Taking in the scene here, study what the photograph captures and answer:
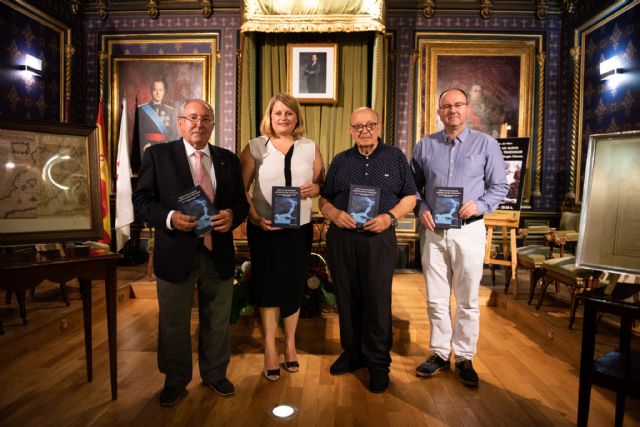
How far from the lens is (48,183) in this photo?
2055mm

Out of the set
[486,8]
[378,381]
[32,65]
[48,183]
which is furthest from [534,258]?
[32,65]

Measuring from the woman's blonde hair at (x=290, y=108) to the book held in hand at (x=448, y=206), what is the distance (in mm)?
801

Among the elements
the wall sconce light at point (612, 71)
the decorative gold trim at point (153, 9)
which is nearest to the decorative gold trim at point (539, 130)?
the wall sconce light at point (612, 71)

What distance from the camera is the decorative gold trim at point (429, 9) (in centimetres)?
546

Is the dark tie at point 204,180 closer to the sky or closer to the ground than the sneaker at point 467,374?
closer to the sky

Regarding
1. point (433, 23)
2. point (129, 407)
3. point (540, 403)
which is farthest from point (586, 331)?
point (433, 23)

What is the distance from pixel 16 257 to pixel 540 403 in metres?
2.59

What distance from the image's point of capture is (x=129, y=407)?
2127mm

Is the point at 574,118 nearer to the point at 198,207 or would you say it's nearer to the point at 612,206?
the point at 612,206

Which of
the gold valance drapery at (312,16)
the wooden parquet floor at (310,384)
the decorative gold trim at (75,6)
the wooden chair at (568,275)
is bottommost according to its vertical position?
the wooden parquet floor at (310,384)

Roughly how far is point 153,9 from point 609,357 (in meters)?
5.96

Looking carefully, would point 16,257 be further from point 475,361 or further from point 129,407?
point 475,361

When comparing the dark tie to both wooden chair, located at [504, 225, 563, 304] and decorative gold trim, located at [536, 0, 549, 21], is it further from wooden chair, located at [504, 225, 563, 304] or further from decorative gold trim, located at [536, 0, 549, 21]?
decorative gold trim, located at [536, 0, 549, 21]

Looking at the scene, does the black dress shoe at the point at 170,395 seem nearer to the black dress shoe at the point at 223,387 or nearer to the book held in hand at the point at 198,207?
the black dress shoe at the point at 223,387
